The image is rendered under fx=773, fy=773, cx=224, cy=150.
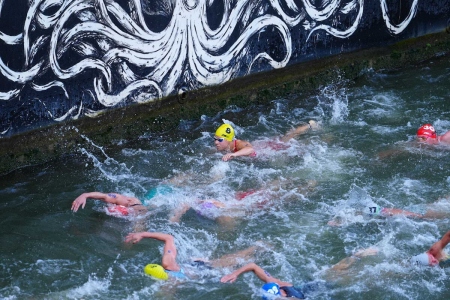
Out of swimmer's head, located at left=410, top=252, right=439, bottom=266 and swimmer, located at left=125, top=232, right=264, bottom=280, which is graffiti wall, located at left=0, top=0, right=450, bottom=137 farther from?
swimmer's head, located at left=410, top=252, right=439, bottom=266

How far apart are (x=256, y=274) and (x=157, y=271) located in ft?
4.13

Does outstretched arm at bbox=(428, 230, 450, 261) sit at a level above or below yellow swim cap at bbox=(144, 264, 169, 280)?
above

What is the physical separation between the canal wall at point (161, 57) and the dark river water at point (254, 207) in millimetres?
466

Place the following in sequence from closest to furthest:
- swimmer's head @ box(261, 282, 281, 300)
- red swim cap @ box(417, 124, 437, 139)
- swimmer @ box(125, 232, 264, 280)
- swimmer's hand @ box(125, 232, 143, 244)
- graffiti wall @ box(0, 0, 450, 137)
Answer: swimmer's head @ box(261, 282, 281, 300)
swimmer @ box(125, 232, 264, 280)
swimmer's hand @ box(125, 232, 143, 244)
graffiti wall @ box(0, 0, 450, 137)
red swim cap @ box(417, 124, 437, 139)

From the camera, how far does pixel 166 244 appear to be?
408 inches

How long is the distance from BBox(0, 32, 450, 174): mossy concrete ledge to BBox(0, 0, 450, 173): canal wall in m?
0.02

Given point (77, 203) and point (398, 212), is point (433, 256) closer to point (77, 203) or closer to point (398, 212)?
point (398, 212)

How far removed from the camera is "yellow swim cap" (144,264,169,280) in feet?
32.1

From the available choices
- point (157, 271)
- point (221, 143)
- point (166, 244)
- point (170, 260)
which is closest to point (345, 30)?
point (221, 143)

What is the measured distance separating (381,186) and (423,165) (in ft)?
3.86

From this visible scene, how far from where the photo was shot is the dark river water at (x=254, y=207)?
391 inches

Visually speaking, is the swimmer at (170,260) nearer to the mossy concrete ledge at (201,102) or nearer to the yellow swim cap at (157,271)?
the yellow swim cap at (157,271)

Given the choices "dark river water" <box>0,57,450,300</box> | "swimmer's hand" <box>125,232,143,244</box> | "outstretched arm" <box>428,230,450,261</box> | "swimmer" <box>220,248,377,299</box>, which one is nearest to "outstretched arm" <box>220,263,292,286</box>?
"swimmer" <box>220,248,377,299</box>

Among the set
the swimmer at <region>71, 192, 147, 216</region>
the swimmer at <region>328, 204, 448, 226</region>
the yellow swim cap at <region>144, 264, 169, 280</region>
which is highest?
the swimmer at <region>328, 204, 448, 226</region>
